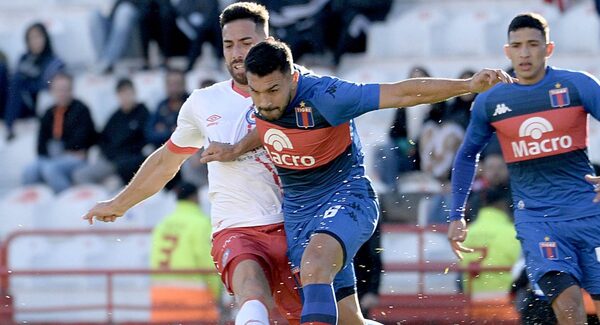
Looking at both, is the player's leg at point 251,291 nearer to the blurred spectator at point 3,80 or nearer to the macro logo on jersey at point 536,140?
the macro logo on jersey at point 536,140

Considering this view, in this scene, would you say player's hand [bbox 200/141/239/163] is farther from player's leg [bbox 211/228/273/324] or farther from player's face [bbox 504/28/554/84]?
player's face [bbox 504/28/554/84]

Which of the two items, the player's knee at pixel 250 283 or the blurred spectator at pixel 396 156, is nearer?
the player's knee at pixel 250 283

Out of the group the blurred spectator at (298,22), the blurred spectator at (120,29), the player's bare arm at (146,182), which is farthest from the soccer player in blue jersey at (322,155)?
the blurred spectator at (120,29)

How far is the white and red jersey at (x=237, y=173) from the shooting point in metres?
7.44

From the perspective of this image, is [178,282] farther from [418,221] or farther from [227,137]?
[227,137]

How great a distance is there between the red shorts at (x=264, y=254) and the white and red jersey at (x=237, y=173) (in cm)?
5

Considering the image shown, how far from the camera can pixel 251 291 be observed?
6988mm

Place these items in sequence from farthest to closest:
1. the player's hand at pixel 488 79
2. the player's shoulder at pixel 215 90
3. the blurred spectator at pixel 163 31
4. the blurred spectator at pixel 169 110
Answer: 1. the blurred spectator at pixel 163 31
2. the blurred spectator at pixel 169 110
3. the player's shoulder at pixel 215 90
4. the player's hand at pixel 488 79

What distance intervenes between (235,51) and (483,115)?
1960 millimetres

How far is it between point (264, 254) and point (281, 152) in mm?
611

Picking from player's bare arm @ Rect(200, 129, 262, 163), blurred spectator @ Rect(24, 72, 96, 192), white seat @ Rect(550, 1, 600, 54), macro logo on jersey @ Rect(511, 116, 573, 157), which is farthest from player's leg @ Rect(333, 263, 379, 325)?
white seat @ Rect(550, 1, 600, 54)

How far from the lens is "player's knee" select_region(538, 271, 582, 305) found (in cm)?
802

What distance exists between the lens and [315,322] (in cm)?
668

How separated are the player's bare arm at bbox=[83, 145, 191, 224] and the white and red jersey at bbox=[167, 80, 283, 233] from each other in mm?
371
